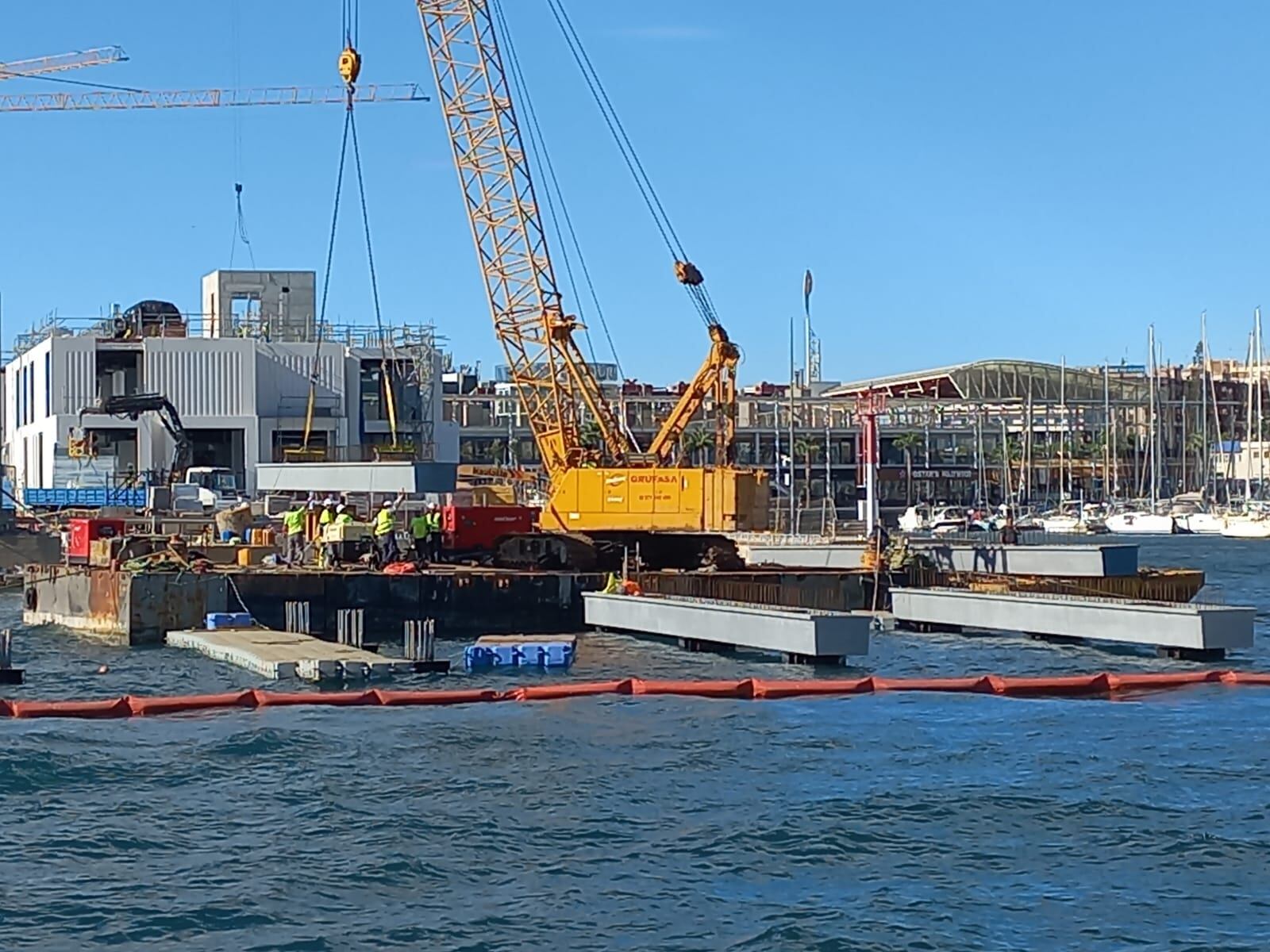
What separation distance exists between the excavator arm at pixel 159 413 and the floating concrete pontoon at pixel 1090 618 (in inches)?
2111

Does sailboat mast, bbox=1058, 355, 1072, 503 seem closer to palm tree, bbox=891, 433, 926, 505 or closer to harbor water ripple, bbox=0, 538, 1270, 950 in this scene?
palm tree, bbox=891, 433, 926, 505

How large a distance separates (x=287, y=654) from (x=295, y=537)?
15.5 m

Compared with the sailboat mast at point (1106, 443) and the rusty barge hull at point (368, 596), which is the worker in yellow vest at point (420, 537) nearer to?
the rusty barge hull at point (368, 596)

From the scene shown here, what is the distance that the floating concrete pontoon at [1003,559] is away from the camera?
59938 mm

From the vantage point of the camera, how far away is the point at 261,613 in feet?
171

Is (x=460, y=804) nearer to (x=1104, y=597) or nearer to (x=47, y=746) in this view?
(x=47, y=746)

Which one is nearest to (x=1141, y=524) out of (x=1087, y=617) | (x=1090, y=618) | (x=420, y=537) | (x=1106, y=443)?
(x=1106, y=443)

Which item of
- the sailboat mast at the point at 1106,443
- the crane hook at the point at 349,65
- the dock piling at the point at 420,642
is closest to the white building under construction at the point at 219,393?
the crane hook at the point at 349,65

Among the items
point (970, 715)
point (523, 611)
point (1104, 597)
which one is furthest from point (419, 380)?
point (970, 715)

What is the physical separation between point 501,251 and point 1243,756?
45.3 meters

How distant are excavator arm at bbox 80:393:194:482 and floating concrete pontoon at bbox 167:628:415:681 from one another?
1983 inches

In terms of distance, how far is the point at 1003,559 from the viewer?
6341 cm

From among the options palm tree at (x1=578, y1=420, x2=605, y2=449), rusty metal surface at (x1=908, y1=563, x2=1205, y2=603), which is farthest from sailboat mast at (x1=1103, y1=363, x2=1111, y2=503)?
rusty metal surface at (x1=908, y1=563, x2=1205, y2=603)

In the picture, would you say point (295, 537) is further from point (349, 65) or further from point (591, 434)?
point (591, 434)
